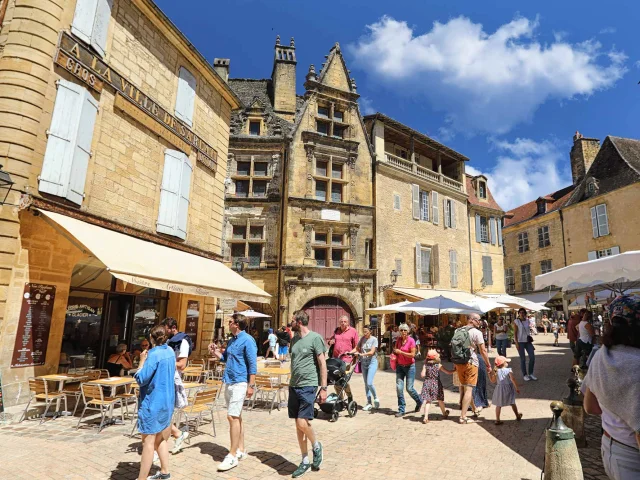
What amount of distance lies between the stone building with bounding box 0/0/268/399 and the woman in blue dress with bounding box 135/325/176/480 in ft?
8.57

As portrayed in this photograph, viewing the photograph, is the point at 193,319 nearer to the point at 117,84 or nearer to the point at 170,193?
the point at 170,193

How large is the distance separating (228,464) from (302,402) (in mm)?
956

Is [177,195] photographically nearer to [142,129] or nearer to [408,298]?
[142,129]

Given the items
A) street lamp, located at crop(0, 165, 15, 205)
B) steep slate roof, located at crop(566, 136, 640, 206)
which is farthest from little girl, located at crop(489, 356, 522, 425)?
steep slate roof, located at crop(566, 136, 640, 206)

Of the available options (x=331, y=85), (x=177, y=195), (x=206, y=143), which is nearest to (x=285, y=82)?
(x=331, y=85)

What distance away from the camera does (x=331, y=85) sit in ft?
60.2

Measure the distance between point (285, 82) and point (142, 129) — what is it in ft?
39.7

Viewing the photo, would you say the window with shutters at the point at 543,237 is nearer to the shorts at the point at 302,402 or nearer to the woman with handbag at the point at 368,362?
the woman with handbag at the point at 368,362

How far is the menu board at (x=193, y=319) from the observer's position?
977cm

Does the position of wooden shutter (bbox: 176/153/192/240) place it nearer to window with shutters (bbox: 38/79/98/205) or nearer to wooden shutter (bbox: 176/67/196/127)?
wooden shutter (bbox: 176/67/196/127)

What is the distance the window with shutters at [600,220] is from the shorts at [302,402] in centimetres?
2498

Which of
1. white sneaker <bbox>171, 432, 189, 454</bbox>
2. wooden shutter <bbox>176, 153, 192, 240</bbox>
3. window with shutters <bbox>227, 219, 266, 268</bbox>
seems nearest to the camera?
white sneaker <bbox>171, 432, 189, 454</bbox>

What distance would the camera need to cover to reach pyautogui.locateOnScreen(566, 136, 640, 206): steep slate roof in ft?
70.9

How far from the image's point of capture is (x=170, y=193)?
9.04 m
